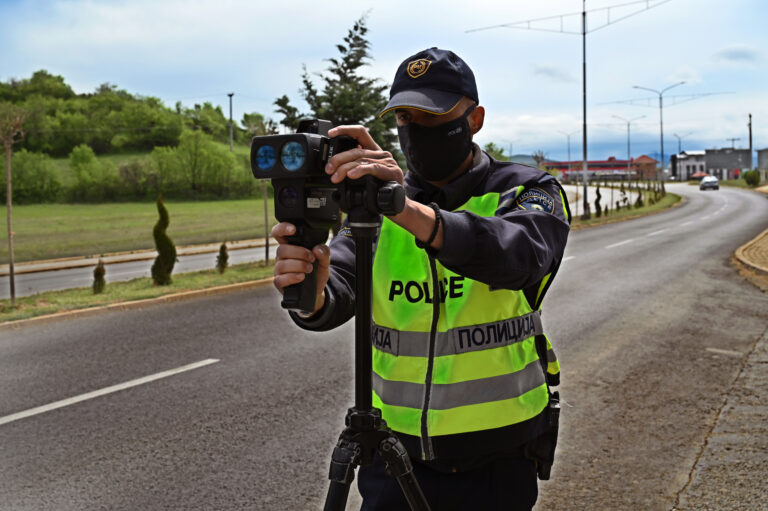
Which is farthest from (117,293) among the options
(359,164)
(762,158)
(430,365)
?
(762,158)

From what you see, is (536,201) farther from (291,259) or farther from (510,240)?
(291,259)

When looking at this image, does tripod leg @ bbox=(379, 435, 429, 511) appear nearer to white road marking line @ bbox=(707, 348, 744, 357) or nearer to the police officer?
the police officer

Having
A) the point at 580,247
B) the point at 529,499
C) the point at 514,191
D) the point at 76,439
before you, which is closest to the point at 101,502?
the point at 76,439

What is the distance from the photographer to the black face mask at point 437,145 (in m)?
1.80

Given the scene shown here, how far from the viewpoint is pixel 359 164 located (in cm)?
127

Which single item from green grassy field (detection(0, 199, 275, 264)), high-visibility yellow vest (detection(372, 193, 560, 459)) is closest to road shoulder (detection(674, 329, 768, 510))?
high-visibility yellow vest (detection(372, 193, 560, 459))

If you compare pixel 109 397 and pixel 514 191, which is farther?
pixel 109 397

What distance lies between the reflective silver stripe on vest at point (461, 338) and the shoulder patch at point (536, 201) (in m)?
0.30

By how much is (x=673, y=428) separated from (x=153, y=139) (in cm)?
10917

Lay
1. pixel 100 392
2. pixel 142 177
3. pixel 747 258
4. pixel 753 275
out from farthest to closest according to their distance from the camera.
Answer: pixel 142 177 < pixel 747 258 < pixel 753 275 < pixel 100 392

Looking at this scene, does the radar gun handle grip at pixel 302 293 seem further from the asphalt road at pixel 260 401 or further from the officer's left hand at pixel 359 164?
the asphalt road at pixel 260 401

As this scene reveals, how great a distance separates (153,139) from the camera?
4158 inches

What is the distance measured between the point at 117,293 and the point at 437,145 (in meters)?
11.0

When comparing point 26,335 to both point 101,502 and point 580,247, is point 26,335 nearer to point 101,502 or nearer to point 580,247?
point 101,502
